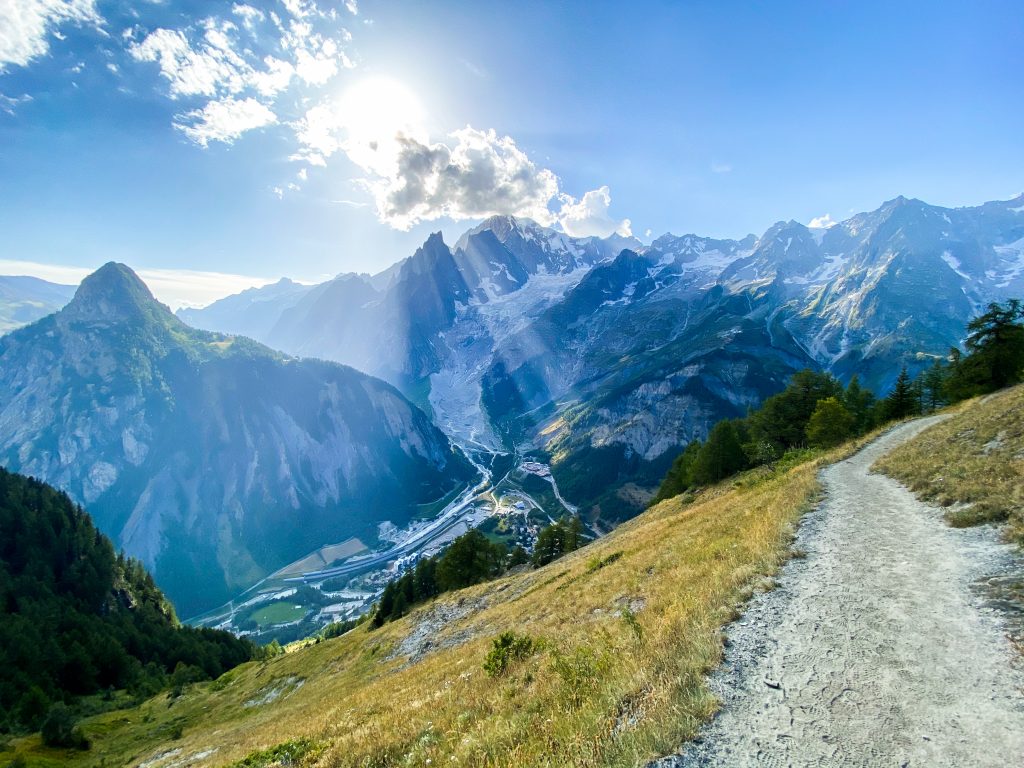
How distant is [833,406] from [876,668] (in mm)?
51356

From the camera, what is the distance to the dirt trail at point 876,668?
589 centimetres

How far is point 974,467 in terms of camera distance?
19.5 meters

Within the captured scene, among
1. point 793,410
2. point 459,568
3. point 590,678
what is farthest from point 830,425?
point 459,568

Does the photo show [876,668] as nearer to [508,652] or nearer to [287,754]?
[508,652]

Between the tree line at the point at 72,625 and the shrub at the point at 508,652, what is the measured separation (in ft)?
179

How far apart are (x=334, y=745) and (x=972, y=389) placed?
76015 mm

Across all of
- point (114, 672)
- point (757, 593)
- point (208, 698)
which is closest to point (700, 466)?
point (757, 593)

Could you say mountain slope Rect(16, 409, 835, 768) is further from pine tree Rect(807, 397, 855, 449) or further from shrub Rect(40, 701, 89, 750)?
pine tree Rect(807, 397, 855, 449)

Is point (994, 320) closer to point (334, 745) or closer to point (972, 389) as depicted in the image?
point (972, 389)

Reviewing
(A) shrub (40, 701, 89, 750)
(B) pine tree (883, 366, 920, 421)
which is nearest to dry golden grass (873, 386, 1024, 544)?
(B) pine tree (883, 366, 920, 421)

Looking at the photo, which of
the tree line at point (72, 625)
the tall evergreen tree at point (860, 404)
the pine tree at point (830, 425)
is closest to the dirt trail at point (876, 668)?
the pine tree at point (830, 425)

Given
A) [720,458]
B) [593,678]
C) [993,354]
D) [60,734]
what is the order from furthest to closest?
1. [720,458]
2. [993,354]
3. [60,734]
4. [593,678]

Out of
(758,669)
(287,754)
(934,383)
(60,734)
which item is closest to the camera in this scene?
(758,669)

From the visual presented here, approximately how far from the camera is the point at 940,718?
6191mm
